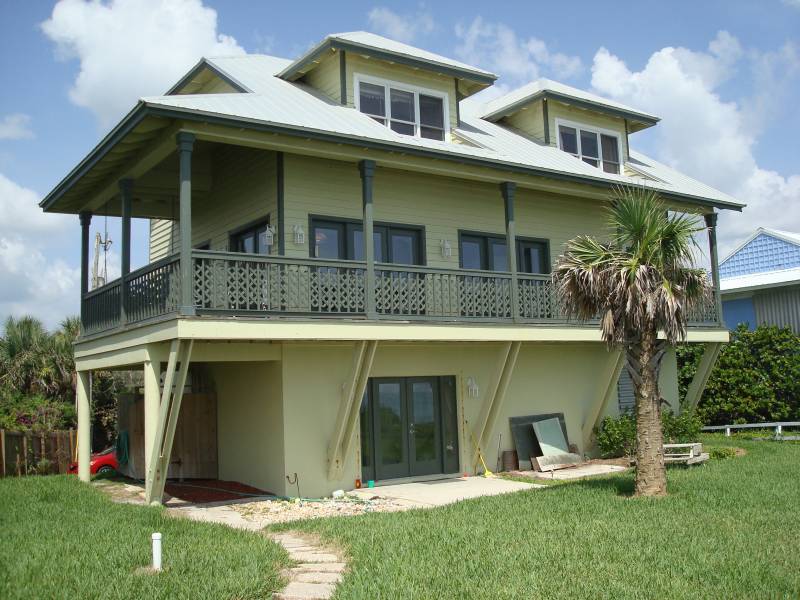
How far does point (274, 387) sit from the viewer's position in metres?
14.8

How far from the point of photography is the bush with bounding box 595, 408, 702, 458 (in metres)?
18.1

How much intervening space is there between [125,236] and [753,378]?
17973 millimetres

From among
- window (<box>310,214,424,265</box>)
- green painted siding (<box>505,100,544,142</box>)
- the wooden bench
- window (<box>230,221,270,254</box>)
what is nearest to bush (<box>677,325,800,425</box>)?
green painted siding (<box>505,100,544,142</box>)

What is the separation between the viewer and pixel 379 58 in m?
16.9

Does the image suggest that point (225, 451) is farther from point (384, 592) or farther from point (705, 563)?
point (705, 563)

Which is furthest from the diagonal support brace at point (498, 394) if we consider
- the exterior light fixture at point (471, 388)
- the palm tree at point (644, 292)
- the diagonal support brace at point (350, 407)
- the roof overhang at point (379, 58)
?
the roof overhang at point (379, 58)

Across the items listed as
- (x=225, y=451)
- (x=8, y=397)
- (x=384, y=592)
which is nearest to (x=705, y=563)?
(x=384, y=592)

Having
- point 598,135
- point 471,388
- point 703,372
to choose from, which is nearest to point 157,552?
point 471,388

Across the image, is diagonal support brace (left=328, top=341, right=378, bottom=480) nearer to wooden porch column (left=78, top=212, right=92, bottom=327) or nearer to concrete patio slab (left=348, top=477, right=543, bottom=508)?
concrete patio slab (left=348, top=477, right=543, bottom=508)

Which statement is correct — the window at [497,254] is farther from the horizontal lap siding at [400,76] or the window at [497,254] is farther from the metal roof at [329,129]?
the horizontal lap siding at [400,76]

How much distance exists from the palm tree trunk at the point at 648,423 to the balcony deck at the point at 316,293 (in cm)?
181

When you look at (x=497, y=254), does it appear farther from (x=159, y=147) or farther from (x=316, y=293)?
(x=159, y=147)

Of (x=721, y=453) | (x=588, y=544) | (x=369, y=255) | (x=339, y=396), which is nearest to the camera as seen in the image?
(x=588, y=544)

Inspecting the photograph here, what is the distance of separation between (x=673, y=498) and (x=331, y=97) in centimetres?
1065
